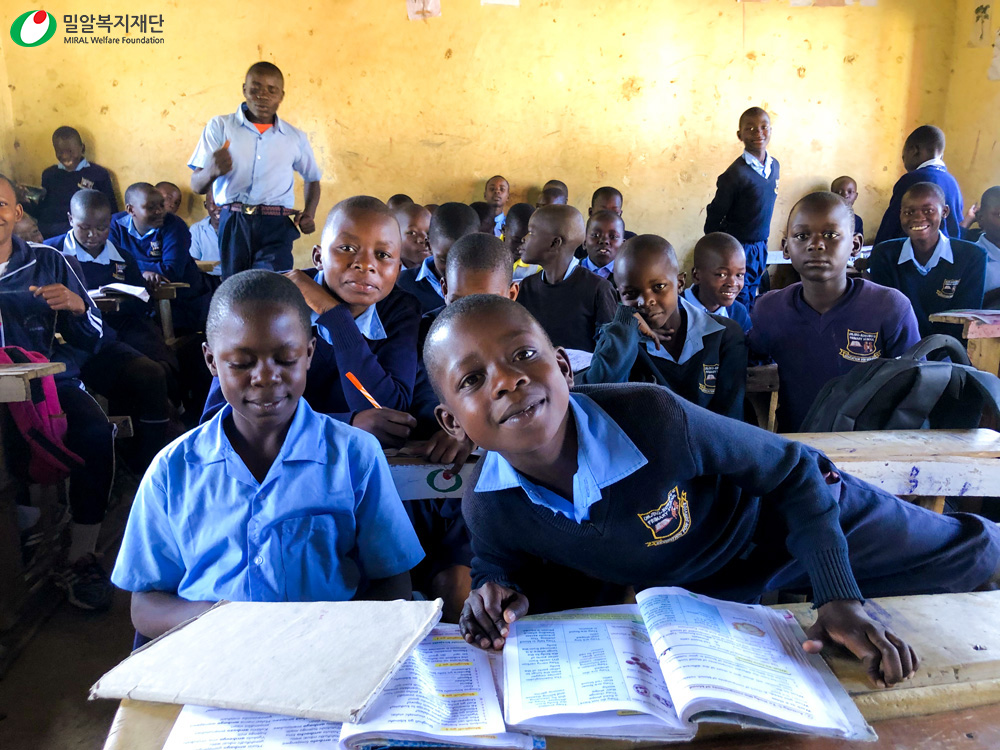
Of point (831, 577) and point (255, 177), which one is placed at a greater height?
point (255, 177)

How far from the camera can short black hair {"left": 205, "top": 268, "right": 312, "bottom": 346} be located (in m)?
1.21

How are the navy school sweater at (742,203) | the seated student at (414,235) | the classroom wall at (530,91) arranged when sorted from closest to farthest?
the seated student at (414,235) → the navy school sweater at (742,203) → the classroom wall at (530,91)

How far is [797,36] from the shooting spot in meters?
5.93

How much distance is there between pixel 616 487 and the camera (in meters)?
1.01

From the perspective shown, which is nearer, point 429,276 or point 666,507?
point 666,507

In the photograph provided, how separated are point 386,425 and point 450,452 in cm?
16

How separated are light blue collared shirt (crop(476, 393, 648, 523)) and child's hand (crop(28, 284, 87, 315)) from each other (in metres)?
2.01

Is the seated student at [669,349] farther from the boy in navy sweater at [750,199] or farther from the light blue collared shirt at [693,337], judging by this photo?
the boy in navy sweater at [750,199]

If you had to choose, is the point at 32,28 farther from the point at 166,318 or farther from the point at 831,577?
the point at 831,577

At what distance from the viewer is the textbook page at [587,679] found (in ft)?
2.18

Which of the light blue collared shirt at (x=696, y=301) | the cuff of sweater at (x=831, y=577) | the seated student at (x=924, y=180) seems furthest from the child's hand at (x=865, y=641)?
the seated student at (x=924, y=180)

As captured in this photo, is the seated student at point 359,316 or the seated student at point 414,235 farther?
the seated student at point 414,235

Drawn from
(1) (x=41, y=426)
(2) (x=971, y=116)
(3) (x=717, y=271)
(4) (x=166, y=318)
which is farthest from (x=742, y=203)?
(1) (x=41, y=426)

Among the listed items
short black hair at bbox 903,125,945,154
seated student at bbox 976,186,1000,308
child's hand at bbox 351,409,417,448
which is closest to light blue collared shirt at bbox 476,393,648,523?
child's hand at bbox 351,409,417,448
